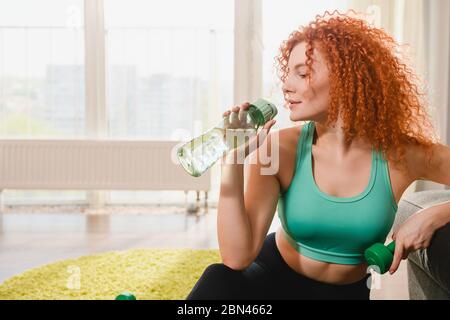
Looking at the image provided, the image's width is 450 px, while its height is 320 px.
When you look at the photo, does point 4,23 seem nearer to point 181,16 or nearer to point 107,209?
point 181,16

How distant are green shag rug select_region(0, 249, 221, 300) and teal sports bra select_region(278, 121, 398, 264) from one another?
113 centimetres

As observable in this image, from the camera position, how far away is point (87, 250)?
9.03 feet

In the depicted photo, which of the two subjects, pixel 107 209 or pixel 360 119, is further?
pixel 107 209

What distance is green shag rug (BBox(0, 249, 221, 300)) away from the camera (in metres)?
2.04

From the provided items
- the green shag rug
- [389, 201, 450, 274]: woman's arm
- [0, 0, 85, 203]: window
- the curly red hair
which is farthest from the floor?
the curly red hair

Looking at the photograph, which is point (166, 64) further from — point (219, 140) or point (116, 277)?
point (219, 140)

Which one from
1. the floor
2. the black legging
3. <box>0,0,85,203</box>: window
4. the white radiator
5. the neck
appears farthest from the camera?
<box>0,0,85,203</box>: window

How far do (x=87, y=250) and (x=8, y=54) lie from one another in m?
2.01

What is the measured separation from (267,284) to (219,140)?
0.85ft

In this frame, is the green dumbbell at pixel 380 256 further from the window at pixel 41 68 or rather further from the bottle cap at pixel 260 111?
the window at pixel 41 68

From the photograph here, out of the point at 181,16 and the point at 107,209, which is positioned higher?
the point at 181,16

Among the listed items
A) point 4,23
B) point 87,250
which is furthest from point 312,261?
point 4,23

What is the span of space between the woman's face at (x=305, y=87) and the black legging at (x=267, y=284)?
25 cm

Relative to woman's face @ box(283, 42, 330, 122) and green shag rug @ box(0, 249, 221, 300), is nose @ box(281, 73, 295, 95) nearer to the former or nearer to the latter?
woman's face @ box(283, 42, 330, 122)
